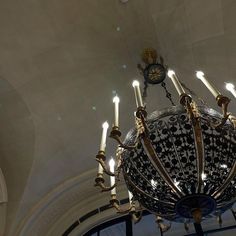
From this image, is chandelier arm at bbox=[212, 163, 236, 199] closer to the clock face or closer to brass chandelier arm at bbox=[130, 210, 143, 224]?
brass chandelier arm at bbox=[130, 210, 143, 224]

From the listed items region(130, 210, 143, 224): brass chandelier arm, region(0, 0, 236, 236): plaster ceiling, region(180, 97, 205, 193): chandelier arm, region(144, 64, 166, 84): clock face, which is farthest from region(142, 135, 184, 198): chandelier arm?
region(0, 0, 236, 236): plaster ceiling

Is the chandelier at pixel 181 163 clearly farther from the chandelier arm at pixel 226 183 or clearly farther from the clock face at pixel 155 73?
the clock face at pixel 155 73

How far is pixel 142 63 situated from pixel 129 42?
10.7 inches

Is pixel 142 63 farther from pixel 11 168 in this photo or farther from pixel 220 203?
pixel 11 168

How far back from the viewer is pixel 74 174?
466 centimetres

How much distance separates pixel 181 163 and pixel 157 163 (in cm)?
16

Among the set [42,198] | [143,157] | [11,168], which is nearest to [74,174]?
[42,198]

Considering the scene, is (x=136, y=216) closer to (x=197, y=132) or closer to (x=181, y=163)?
(x=181, y=163)

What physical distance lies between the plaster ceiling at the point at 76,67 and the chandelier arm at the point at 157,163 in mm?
1678

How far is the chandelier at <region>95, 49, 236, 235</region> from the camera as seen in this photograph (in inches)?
82.6

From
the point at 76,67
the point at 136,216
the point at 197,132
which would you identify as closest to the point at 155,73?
the point at 76,67

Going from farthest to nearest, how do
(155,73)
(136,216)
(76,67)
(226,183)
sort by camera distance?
(76,67)
(155,73)
(136,216)
(226,183)

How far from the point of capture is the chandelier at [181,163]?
2098 mm

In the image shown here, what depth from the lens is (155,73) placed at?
351cm
